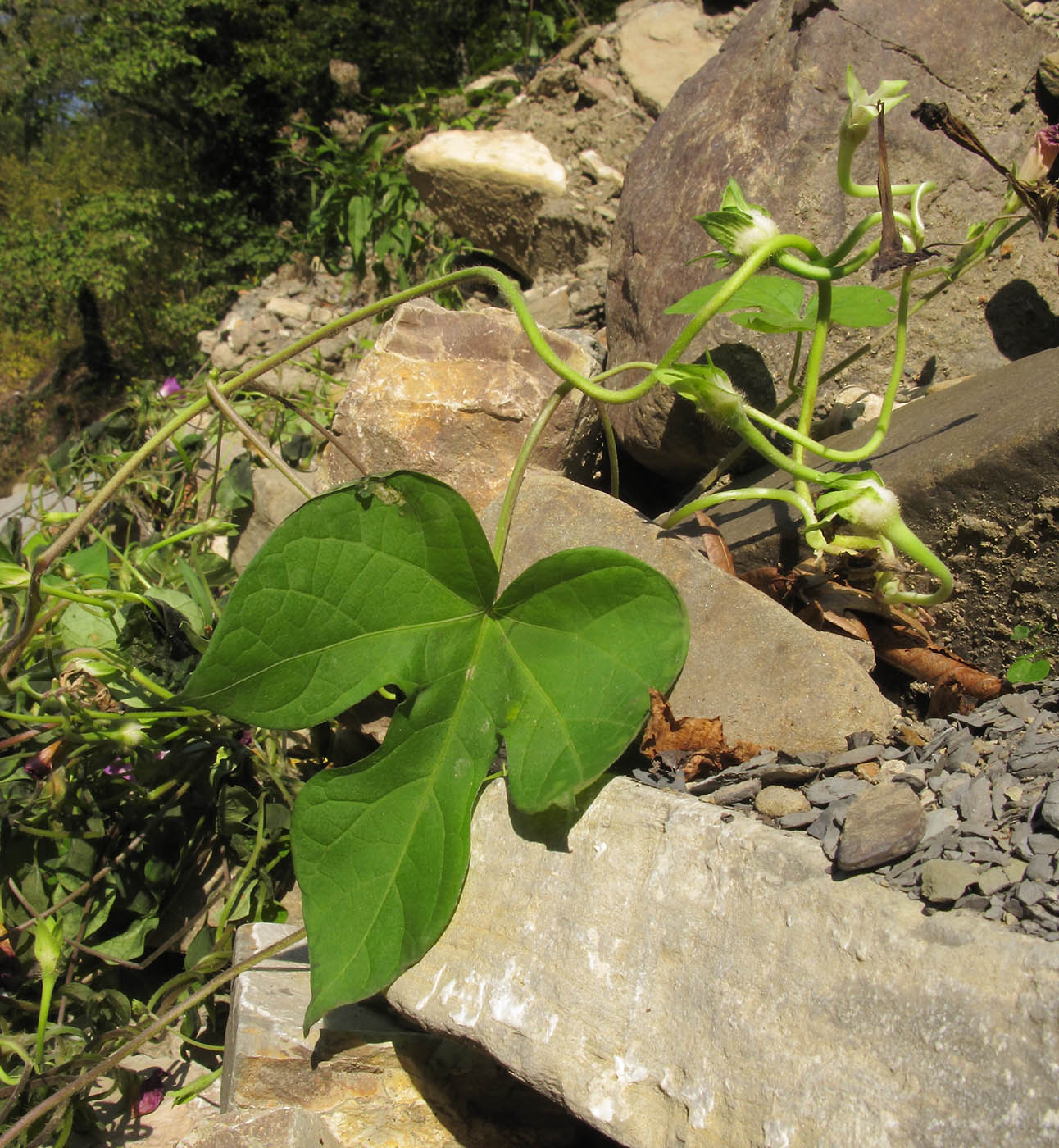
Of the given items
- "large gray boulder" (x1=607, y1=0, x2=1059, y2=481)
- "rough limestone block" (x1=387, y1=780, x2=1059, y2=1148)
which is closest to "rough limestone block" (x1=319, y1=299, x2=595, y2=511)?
"large gray boulder" (x1=607, y1=0, x2=1059, y2=481)

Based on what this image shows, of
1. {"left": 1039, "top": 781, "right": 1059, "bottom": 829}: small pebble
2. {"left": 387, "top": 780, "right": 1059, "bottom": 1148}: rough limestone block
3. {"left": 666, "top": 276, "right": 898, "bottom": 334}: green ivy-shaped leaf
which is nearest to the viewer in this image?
{"left": 387, "top": 780, "right": 1059, "bottom": 1148}: rough limestone block

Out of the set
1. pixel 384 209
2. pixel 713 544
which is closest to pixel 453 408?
pixel 713 544

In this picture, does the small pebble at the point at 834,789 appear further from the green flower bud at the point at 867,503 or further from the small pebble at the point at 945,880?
the green flower bud at the point at 867,503

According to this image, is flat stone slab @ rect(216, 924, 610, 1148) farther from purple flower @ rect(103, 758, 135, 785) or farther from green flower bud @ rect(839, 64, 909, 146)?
green flower bud @ rect(839, 64, 909, 146)

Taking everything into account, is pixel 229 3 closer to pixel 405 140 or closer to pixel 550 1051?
pixel 405 140

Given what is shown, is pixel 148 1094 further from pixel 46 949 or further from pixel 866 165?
pixel 866 165

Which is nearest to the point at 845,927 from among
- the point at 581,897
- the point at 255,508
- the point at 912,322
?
the point at 581,897
